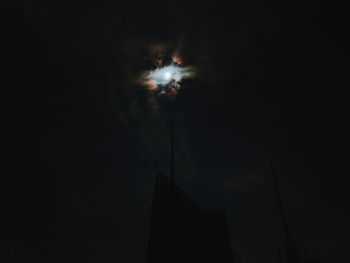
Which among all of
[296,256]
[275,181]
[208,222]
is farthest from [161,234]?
[275,181]

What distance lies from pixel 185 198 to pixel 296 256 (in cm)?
3658

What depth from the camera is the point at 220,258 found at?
90.5 feet

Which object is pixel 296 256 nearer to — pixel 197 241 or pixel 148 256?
pixel 197 241

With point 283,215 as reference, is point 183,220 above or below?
below

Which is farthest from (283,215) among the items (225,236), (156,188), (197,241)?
(156,188)

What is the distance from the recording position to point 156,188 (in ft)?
78.2

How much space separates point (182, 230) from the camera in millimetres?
24016

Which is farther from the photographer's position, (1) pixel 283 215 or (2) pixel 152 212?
(1) pixel 283 215

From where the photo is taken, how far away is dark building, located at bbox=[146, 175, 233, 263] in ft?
68.7

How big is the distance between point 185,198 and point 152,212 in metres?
5.46

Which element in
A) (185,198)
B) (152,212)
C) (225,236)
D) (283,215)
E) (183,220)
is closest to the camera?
(152,212)

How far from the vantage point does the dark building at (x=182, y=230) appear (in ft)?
68.7

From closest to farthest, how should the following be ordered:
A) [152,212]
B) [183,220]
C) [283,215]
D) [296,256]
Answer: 1. [152,212]
2. [183,220]
3. [296,256]
4. [283,215]

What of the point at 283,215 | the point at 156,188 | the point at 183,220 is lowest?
the point at 183,220
